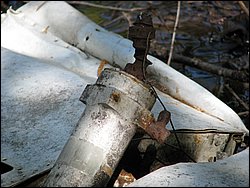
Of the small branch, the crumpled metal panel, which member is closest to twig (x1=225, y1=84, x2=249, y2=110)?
the small branch

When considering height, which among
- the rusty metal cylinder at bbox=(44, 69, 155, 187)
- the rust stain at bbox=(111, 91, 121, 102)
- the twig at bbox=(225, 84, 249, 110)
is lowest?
the twig at bbox=(225, 84, 249, 110)

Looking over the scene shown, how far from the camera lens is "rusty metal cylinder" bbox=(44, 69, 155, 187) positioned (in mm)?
899

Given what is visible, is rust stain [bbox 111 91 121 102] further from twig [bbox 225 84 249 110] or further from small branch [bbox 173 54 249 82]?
small branch [bbox 173 54 249 82]

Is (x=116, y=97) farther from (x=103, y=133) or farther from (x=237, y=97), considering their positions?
(x=237, y=97)

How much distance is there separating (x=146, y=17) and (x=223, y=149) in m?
0.44

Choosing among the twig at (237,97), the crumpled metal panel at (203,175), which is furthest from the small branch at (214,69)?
the crumpled metal panel at (203,175)

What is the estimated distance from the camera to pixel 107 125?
0.91 metres

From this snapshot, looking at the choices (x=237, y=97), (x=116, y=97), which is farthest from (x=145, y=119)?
(x=237, y=97)

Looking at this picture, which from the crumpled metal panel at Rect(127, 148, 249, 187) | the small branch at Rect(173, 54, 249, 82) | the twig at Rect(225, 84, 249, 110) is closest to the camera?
the crumpled metal panel at Rect(127, 148, 249, 187)

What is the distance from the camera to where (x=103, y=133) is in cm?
91

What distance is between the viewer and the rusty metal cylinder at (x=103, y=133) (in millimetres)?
899

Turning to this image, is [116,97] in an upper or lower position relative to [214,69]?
upper

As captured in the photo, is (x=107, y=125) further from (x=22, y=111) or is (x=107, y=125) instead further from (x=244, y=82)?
(x=244, y=82)

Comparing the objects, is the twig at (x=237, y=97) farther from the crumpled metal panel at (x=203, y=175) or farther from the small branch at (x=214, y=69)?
the crumpled metal panel at (x=203, y=175)
